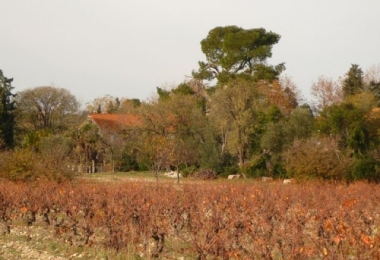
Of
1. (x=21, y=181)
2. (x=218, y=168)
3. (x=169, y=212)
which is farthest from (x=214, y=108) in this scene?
(x=169, y=212)

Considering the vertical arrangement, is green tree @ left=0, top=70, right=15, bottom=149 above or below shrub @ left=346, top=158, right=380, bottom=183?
above

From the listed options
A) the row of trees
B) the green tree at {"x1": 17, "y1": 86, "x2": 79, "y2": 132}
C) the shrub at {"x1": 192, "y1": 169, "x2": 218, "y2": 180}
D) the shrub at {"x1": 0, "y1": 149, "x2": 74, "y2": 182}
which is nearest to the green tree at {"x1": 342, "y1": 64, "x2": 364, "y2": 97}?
the row of trees

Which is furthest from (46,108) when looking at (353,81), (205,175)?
(353,81)

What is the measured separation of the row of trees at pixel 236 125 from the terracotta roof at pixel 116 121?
102 centimetres

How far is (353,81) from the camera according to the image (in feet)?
135

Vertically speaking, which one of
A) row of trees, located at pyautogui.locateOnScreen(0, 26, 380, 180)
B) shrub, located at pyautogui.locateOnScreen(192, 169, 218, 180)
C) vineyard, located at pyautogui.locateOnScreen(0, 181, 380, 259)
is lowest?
vineyard, located at pyautogui.locateOnScreen(0, 181, 380, 259)

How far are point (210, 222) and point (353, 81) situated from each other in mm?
34725

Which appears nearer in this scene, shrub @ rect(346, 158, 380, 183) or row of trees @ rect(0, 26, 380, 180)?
shrub @ rect(346, 158, 380, 183)

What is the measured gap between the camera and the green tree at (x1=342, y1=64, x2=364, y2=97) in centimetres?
4088

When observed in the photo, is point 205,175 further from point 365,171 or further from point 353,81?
point 353,81

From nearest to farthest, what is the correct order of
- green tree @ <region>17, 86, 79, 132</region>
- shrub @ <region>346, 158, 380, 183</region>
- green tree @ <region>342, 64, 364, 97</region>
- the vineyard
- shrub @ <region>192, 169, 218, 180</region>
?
the vineyard → shrub @ <region>346, 158, 380, 183</region> → shrub @ <region>192, 169, 218, 180</region> → green tree @ <region>342, 64, 364, 97</region> → green tree @ <region>17, 86, 79, 132</region>

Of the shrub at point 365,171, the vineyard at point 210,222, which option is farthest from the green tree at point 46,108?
the vineyard at point 210,222

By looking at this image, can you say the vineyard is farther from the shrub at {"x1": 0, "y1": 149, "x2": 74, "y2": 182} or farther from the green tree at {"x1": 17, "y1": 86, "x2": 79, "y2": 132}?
the green tree at {"x1": 17, "y1": 86, "x2": 79, "y2": 132}

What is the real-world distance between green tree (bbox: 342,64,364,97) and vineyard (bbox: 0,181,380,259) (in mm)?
27216
